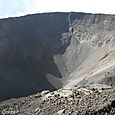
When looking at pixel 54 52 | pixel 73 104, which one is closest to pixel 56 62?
Result: pixel 54 52

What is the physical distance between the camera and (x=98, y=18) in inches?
2479

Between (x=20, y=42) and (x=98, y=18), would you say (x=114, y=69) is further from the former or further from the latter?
(x=98, y=18)

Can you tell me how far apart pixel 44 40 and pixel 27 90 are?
2474 cm

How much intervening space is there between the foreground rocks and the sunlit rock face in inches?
216

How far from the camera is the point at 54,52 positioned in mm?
55344

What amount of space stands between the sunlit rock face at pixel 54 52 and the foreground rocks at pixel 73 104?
18.0ft

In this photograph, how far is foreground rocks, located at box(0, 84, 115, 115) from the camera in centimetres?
1584

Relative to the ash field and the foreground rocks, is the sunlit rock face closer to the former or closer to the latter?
the ash field

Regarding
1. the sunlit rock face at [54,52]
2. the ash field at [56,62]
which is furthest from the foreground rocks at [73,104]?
the sunlit rock face at [54,52]

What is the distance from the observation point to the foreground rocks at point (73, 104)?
15842mm

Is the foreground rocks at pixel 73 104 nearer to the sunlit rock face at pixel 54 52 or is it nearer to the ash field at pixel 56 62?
the ash field at pixel 56 62

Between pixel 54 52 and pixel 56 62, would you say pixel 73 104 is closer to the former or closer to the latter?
pixel 56 62

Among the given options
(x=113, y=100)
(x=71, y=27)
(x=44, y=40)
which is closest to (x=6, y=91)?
(x=113, y=100)

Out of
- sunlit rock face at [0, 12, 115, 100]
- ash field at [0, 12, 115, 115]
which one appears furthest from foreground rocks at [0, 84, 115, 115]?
sunlit rock face at [0, 12, 115, 100]
